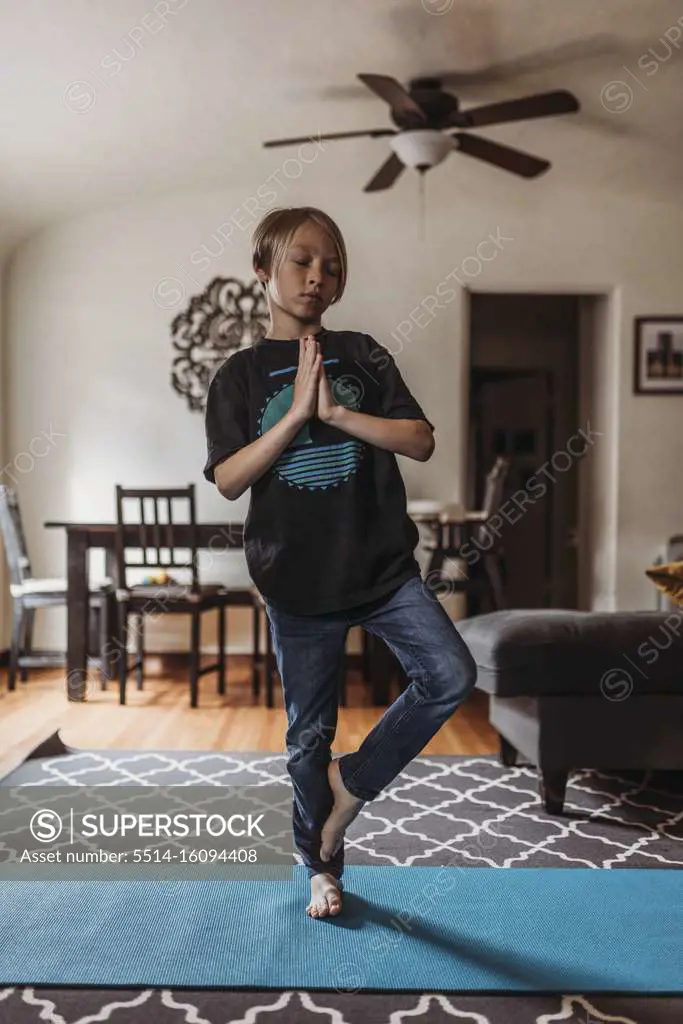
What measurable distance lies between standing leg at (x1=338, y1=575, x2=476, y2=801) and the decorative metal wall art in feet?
13.2

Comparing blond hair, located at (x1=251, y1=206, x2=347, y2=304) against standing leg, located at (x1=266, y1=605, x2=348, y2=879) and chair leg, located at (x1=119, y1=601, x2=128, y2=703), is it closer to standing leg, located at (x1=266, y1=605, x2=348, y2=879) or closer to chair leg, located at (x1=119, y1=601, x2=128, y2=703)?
standing leg, located at (x1=266, y1=605, x2=348, y2=879)

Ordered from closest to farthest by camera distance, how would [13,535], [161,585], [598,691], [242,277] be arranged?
[598,691]
[161,585]
[13,535]
[242,277]

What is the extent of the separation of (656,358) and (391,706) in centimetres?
444

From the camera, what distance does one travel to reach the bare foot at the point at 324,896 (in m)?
1.88

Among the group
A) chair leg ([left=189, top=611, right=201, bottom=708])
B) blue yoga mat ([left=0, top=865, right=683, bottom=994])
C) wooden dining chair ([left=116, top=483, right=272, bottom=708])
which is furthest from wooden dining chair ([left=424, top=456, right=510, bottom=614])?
blue yoga mat ([left=0, top=865, right=683, bottom=994])

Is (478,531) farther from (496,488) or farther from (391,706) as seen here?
(391,706)

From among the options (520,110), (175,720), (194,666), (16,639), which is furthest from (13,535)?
(520,110)

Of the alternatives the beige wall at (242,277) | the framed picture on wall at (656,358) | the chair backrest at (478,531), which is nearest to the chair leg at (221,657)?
the beige wall at (242,277)

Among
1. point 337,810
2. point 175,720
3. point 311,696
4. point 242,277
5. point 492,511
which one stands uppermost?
point 242,277

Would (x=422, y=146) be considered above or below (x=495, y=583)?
above

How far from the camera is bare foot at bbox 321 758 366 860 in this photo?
187 centimetres

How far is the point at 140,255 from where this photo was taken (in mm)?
5664

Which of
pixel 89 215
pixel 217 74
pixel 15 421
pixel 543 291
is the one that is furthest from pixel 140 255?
pixel 543 291

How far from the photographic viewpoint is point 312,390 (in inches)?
68.5
